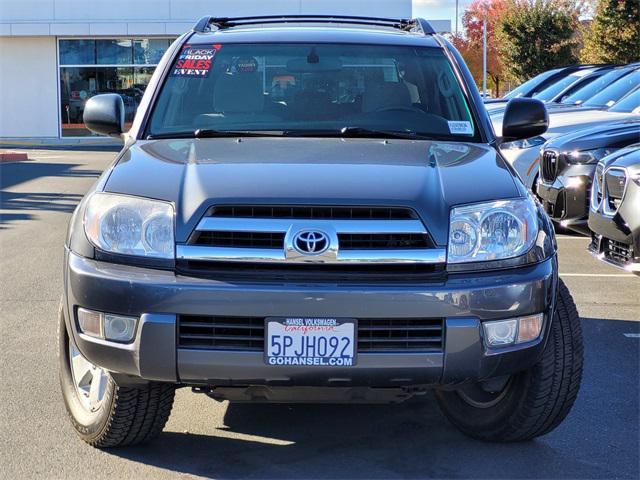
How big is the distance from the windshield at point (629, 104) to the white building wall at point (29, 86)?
23.7 m

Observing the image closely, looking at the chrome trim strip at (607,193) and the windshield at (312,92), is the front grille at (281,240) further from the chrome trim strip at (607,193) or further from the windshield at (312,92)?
the chrome trim strip at (607,193)

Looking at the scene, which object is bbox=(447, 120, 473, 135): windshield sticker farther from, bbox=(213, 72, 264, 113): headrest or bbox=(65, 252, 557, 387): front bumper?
bbox=(65, 252, 557, 387): front bumper

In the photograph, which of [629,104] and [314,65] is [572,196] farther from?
[314,65]

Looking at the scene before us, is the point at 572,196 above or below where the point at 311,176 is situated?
below

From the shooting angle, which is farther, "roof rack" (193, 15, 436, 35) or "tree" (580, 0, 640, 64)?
"tree" (580, 0, 640, 64)

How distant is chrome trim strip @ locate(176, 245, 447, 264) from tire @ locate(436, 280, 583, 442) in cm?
72

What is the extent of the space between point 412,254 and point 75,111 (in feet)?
96.3

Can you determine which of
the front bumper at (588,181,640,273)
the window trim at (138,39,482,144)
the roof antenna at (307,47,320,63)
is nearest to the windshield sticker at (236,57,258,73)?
the window trim at (138,39,482,144)

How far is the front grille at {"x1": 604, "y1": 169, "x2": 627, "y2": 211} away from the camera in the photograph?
6.42m

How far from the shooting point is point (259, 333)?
3.31 metres

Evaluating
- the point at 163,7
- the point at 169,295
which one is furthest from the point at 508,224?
the point at 163,7

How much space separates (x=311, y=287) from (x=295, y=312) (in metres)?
0.11

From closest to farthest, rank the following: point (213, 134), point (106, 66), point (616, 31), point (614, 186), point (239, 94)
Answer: point (213, 134), point (239, 94), point (614, 186), point (616, 31), point (106, 66)

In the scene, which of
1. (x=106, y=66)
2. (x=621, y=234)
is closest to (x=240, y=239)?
(x=621, y=234)
